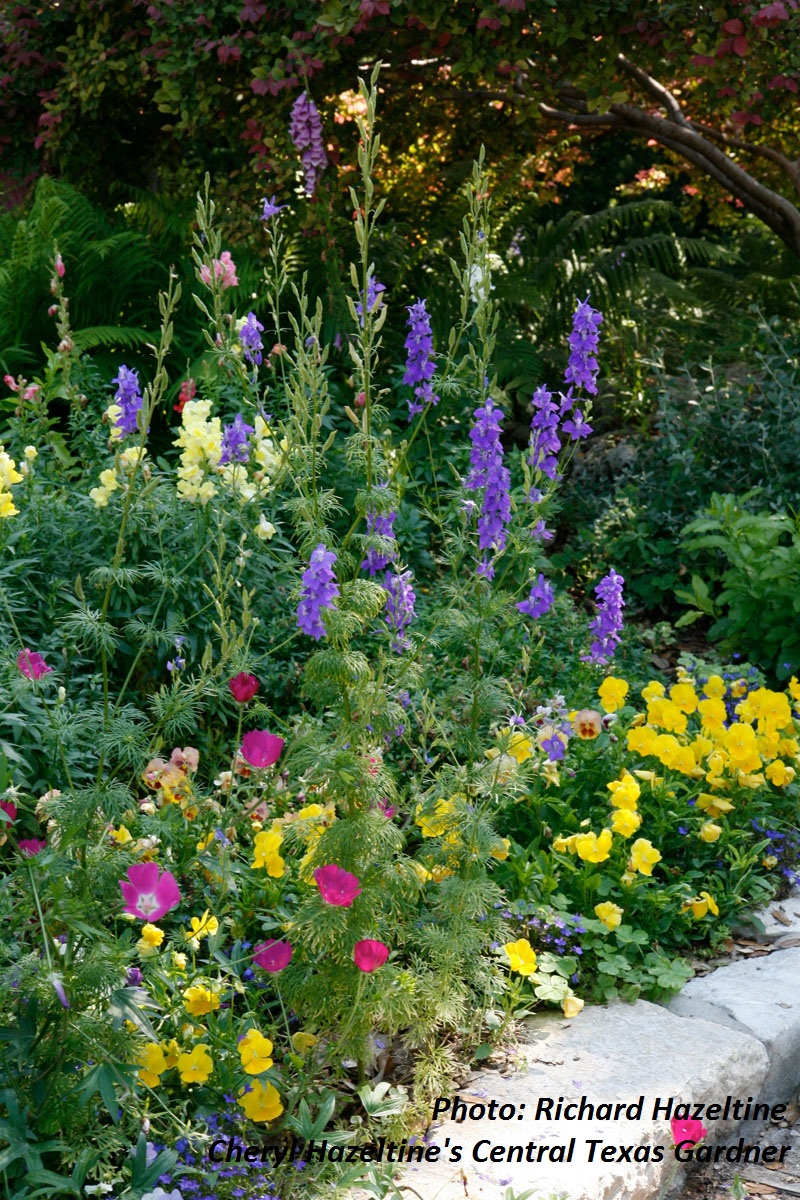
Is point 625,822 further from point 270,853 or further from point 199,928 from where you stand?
point 199,928

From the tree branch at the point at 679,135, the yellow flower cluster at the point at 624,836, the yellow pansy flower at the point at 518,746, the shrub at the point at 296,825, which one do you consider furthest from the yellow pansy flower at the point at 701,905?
the tree branch at the point at 679,135

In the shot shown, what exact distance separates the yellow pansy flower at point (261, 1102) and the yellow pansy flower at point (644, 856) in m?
1.03

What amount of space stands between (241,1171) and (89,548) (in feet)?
6.31

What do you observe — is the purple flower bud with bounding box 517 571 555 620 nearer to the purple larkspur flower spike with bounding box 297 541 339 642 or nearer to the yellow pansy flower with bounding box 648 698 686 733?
the yellow pansy flower with bounding box 648 698 686 733

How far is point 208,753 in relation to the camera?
10.6ft

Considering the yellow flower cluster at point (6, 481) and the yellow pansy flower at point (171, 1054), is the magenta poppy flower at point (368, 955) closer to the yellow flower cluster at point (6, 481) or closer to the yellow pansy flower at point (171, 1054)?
the yellow pansy flower at point (171, 1054)

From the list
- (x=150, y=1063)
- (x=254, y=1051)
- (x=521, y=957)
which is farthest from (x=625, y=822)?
(x=150, y=1063)

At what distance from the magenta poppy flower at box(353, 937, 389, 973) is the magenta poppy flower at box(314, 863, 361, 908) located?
0.07 m

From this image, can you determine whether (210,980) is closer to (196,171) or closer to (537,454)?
(537,454)

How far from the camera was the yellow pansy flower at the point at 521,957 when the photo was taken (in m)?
2.40


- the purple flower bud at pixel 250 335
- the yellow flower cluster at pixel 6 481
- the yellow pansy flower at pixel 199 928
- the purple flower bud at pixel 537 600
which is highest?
the purple flower bud at pixel 250 335

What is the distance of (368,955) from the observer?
1.86 metres

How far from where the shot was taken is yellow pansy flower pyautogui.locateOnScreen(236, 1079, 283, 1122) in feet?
6.32

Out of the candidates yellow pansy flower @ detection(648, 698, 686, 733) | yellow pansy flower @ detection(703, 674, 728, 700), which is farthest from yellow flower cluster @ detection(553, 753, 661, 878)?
yellow pansy flower @ detection(703, 674, 728, 700)
